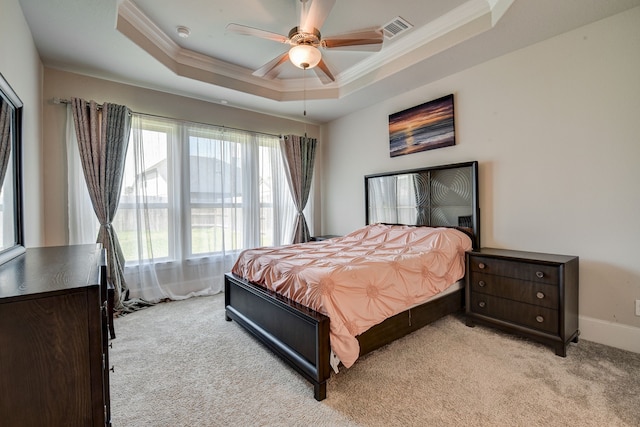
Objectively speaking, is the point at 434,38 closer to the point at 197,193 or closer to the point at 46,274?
the point at 197,193

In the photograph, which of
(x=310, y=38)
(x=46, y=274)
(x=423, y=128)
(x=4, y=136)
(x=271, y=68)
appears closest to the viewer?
(x=46, y=274)

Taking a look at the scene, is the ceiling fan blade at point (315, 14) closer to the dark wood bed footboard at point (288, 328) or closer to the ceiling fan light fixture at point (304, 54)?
the ceiling fan light fixture at point (304, 54)

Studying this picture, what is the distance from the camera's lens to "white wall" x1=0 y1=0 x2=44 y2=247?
5.90ft

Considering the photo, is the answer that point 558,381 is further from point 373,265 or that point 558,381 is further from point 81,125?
point 81,125

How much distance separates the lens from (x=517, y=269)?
2.48m

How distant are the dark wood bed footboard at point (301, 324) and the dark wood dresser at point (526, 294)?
0.27m

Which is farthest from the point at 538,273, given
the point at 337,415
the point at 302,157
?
the point at 302,157

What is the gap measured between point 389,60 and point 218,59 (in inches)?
80.2

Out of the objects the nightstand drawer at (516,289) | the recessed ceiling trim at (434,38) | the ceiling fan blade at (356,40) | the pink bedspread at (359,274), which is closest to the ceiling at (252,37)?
the recessed ceiling trim at (434,38)

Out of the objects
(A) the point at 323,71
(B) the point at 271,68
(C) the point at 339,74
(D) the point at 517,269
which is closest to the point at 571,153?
(D) the point at 517,269

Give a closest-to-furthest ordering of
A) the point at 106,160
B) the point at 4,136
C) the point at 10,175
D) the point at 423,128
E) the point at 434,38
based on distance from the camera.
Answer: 1. the point at 4,136
2. the point at 10,175
3. the point at 434,38
4. the point at 106,160
5. the point at 423,128

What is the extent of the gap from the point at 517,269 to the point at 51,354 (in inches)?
120

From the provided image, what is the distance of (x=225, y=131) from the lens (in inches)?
164

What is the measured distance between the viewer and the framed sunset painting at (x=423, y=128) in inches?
133
